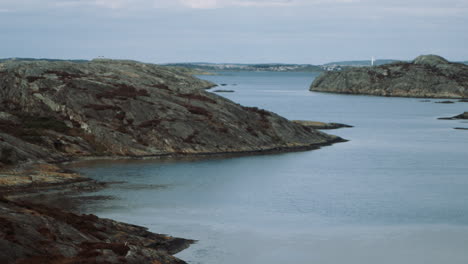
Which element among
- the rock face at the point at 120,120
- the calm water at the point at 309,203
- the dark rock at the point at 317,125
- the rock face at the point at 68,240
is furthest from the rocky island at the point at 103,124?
the rock face at the point at 68,240

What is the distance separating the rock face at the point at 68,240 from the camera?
2827cm

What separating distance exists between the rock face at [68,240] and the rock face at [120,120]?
2892 cm

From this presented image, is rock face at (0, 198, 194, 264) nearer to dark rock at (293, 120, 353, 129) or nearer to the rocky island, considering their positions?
the rocky island

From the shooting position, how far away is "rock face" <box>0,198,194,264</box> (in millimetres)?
28266

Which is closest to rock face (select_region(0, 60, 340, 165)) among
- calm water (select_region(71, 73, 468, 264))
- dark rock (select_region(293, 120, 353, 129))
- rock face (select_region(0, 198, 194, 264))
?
calm water (select_region(71, 73, 468, 264))

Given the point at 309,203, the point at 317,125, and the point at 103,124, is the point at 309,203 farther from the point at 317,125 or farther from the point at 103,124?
the point at 317,125

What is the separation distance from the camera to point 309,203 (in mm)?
51562

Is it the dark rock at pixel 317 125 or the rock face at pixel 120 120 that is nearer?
the rock face at pixel 120 120

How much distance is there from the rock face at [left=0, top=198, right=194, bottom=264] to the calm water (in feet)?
10.8

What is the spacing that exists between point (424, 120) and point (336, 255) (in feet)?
310

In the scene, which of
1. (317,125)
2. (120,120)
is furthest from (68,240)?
(317,125)

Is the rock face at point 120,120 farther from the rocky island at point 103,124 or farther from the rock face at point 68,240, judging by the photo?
the rock face at point 68,240

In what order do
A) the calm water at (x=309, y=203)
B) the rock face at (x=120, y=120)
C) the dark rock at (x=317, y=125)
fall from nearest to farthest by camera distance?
the calm water at (x=309, y=203)
the rock face at (x=120, y=120)
the dark rock at (x=317, y=125)

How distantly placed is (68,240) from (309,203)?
932 inches
